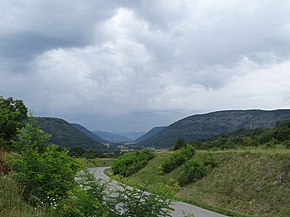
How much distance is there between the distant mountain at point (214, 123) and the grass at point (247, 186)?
4646 inches

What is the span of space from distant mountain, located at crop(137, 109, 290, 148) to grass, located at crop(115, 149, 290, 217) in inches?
4646

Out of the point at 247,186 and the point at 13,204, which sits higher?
the point at 13,204

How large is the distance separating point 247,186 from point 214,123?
158 m

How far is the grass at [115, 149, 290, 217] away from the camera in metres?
→ 17.8

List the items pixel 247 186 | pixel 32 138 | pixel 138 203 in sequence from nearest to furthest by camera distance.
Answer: pixel 138 203 < pixel 32 138 < pixel 247 186

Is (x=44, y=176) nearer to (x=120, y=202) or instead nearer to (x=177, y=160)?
(x=120, y=202)

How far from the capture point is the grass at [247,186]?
17812 millimetres

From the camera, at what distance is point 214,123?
176750 mm

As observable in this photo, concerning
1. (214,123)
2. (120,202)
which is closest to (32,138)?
(120,202)

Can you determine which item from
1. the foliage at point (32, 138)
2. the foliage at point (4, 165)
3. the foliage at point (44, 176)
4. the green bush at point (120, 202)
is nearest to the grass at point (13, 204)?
the foliage at point (44, 176)

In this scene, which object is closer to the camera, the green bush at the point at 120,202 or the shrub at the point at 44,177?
the green bush at the point at 120,202

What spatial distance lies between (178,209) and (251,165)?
735 centimetres

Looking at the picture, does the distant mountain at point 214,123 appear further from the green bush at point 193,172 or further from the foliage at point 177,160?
the green bush at point 193,172

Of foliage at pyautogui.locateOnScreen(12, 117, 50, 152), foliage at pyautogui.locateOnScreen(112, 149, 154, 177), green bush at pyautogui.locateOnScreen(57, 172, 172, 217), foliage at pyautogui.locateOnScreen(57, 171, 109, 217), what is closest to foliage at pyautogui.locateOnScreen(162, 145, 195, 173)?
foliage at pyautogui.locateOnScreen(112, 149, 154, 177)
